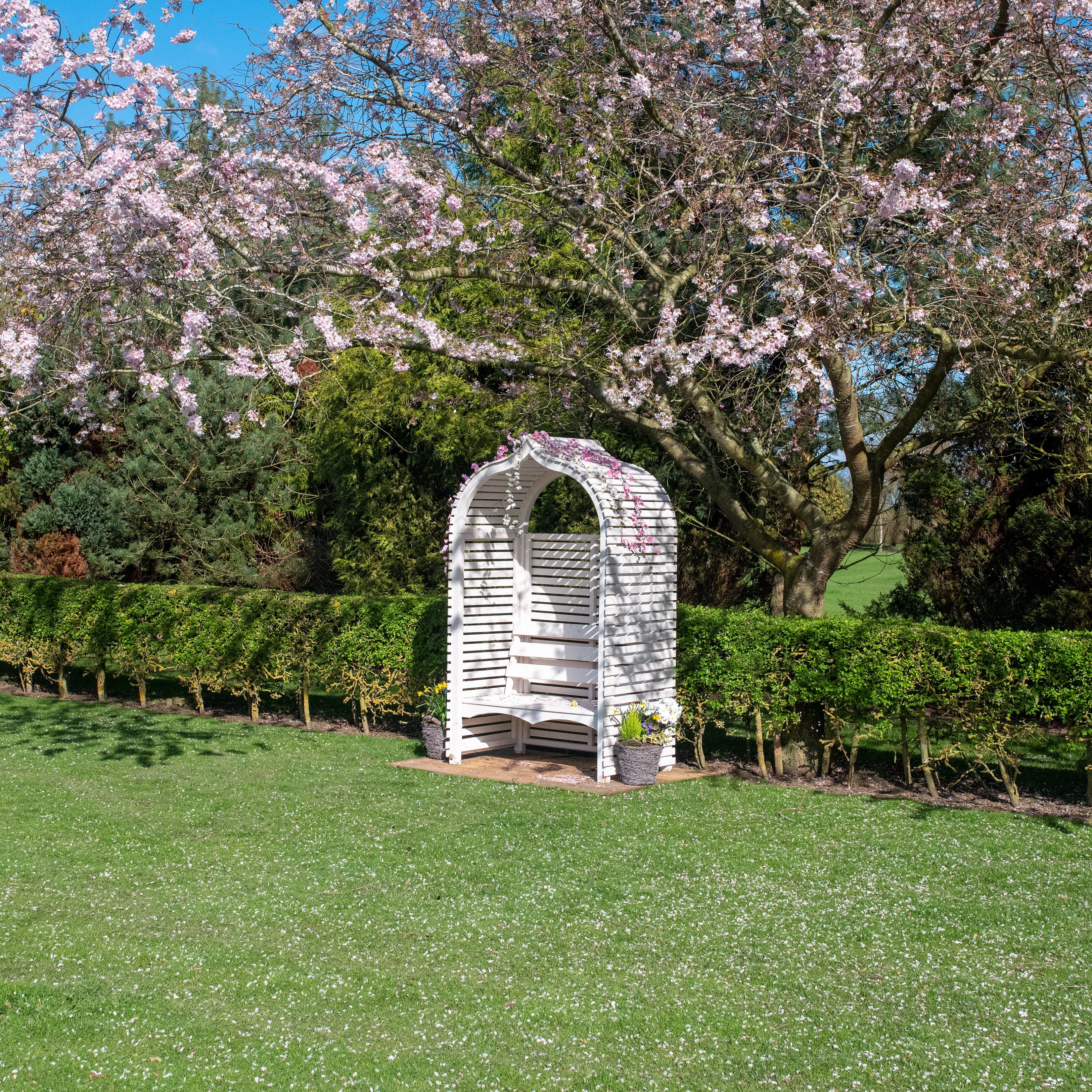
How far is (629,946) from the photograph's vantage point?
14.9 feet

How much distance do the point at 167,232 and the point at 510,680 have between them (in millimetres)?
4461

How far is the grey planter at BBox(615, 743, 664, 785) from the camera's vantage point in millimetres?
7602

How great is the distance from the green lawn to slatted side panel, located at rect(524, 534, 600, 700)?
1373 millimetres

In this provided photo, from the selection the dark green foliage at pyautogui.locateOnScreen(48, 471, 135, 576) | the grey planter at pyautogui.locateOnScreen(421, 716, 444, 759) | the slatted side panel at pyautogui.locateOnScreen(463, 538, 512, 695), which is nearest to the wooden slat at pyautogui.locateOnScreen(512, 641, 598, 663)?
the slatted side panel at pyautogui.locateOnScreen(463, 538, 512, 695)

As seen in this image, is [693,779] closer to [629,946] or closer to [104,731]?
[629,946]

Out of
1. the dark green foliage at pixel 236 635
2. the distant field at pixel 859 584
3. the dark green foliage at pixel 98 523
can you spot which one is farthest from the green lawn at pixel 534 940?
the distant field at pixel 859 584

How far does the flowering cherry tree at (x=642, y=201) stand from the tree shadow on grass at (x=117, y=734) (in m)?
3.17

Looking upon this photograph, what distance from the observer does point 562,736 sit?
8.97 m

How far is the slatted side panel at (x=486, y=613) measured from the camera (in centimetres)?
879

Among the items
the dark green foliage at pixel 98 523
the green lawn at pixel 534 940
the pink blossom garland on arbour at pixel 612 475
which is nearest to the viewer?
the green lawn at pixel 534 940

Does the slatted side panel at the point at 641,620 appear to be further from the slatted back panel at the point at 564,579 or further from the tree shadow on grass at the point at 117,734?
the tree shadow on grass at the point at 117,734

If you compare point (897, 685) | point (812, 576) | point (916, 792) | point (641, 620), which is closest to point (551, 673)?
point (641, 620)

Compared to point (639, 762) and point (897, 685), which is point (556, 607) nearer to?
point (639, 762)

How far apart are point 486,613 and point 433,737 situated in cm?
114
